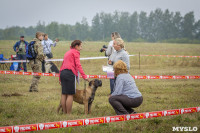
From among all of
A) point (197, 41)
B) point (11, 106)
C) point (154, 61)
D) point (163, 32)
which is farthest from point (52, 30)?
point (11, 106)

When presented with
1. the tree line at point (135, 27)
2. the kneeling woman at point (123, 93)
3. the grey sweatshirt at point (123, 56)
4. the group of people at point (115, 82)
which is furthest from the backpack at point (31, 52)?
the tree line at point (135, 27)

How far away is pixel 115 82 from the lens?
20.3ft

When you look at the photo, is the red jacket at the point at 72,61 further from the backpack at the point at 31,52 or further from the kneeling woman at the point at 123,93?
the backpack at the point at 31,52

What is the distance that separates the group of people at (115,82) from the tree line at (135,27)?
343 feet

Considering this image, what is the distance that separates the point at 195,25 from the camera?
118 metres

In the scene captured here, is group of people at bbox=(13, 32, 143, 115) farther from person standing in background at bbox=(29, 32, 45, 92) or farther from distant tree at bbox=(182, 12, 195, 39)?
distant tree at bbox=(182, 12, 195, 39)

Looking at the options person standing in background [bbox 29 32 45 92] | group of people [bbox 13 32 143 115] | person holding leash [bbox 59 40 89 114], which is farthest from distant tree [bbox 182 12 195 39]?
person holding leash [bbox 59 40 89 114]

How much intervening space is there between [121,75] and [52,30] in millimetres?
107618

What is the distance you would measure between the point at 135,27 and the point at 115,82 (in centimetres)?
12523

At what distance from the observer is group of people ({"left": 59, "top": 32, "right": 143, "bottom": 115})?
598 cm

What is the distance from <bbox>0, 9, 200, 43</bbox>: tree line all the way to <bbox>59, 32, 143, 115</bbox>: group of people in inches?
4115

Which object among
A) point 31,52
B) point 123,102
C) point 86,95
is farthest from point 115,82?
point 31,52

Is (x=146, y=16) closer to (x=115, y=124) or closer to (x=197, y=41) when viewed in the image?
(x=197, y=41)

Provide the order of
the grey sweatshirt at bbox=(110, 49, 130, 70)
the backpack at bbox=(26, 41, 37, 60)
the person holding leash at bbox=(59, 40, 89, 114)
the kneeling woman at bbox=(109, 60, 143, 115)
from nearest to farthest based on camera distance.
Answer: the kneeling woman at bbox=(109, 60, 143, 115) < the person holding leash at bbox=(59, 40, 89, 114) < the grey sweatshirt at bbox=(110, 49, 130, 70) < the backpack at bbox=(26, 41, 37, 60)
